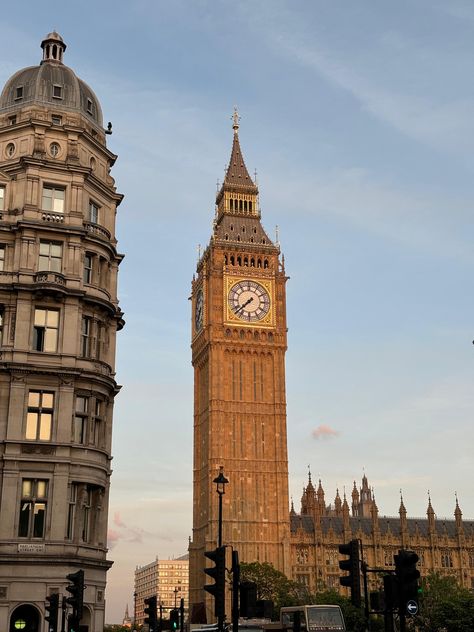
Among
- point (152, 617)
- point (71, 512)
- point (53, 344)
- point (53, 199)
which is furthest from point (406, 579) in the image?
point (53, 199)

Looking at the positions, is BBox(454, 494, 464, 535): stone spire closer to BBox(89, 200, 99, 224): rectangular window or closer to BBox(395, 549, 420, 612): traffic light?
BBox(89, 200, 99, 224): rectangular window

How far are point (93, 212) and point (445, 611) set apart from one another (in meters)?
53.1

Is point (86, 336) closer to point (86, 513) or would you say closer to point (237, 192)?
point (86, 513)

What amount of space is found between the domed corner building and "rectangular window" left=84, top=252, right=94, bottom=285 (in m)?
0.06

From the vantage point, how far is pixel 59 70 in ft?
154

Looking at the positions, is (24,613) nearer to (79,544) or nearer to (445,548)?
(79,544)

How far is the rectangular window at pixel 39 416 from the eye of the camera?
128ft

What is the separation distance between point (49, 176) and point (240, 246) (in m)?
99.5

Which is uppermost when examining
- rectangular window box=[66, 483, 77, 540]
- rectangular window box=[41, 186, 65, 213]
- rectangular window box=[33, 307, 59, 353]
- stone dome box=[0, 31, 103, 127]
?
stone dome box=[0, 31, 103, 127]

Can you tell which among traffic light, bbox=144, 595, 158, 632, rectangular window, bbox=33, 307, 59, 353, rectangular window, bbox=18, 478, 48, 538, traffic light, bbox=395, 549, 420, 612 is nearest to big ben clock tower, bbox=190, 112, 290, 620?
rectangular window, bbox=33, 307, 59, 353

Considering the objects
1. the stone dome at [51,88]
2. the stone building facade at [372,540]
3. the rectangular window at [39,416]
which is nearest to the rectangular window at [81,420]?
the rectangular window at [39,416]

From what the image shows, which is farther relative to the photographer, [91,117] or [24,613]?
[91,117]

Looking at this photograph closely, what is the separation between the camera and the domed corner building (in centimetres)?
3747

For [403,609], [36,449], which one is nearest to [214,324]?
[36,449]
